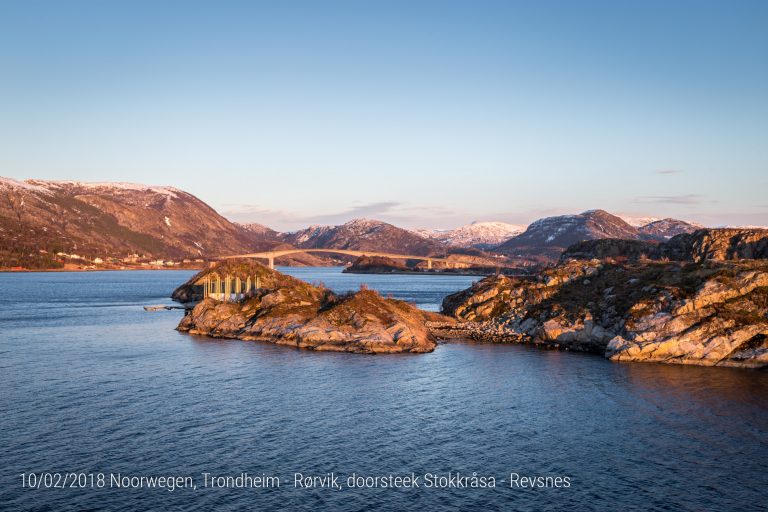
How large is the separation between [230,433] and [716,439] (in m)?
39.3

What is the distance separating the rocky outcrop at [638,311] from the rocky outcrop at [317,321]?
15481 millimetres

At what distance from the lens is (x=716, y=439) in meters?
47.9

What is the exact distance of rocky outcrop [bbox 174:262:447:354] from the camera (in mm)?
90812

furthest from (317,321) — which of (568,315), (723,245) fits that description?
(723,245)

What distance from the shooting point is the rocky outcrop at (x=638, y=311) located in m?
81.0

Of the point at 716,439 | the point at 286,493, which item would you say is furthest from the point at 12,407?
the point at 716,439

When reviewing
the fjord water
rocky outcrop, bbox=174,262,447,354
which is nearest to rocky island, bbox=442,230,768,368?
the fjord water

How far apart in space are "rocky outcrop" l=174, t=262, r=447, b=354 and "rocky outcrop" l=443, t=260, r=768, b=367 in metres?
15.5

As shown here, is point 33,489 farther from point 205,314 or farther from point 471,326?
point 471,326

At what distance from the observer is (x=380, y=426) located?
167ft

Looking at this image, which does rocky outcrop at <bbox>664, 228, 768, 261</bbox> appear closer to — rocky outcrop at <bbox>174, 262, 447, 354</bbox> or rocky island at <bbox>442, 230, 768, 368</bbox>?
rocky island at <bbox>442, 230, 768, 368</bbox>

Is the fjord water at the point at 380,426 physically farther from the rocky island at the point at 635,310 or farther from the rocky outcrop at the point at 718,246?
the rocky outcrop at the point at 718,246

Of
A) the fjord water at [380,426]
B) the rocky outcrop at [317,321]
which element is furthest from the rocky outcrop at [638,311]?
the rocky outcrop at [317,321]

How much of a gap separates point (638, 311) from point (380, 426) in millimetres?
56274
